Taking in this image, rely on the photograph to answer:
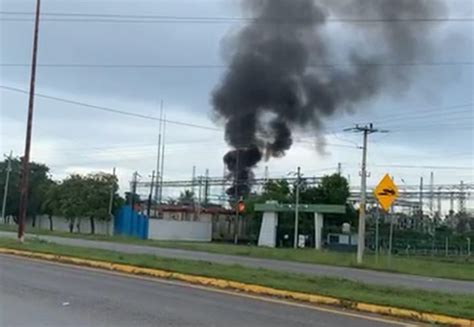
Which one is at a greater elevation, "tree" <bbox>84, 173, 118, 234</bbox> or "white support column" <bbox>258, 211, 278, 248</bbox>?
"tree" <bbox>84, 173, 118, 234</bbox>

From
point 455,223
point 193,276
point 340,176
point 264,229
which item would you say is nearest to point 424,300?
point 193,276

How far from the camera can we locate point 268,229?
5950 centimetres

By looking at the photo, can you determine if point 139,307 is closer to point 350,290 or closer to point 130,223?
point 350,290

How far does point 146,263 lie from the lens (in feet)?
57.0

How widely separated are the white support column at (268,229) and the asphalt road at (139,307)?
4527cm

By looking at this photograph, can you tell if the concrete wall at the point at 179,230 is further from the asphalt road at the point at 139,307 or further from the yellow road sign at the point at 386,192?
the asphalt road at the point at 139,307

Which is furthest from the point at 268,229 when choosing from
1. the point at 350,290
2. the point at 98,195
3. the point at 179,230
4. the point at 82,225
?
the point at 350,290

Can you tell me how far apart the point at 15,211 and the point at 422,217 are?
50663mm

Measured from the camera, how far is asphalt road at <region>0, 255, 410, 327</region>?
8367 millimetres

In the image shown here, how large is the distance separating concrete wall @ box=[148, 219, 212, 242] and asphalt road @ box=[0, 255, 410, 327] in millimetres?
48503

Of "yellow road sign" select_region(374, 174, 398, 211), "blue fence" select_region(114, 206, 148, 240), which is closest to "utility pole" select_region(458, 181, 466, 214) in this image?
"blue fence" select_region(114, 206, 148, 240)

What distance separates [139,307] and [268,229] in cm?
5025

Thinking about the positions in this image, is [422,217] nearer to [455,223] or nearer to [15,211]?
[455,223]

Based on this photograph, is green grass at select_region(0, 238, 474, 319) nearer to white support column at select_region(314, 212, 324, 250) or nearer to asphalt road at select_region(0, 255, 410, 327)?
asphalt road at select_region(0, 255, 410, 327)
